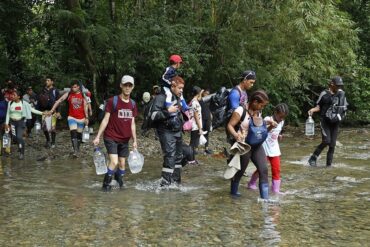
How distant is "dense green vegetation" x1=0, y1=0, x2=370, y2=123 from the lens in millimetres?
17125

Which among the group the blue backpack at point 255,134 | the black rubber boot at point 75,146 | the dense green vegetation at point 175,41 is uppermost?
the dense green vegetation at point 175,41

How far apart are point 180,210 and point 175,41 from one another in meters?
10.9

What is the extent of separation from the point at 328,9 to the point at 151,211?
15.1m

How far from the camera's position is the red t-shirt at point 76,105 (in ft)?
40.4

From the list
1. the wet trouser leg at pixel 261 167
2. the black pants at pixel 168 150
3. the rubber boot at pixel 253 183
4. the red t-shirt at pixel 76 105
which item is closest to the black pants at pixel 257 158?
the wet trouser leg at pixel 261 167

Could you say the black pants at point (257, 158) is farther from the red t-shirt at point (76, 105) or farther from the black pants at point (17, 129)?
the black pants at point (17, 129)

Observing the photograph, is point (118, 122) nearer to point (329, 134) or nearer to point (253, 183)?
point (253, 183)

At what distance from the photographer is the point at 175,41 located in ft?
56.6

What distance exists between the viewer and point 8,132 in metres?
12.3

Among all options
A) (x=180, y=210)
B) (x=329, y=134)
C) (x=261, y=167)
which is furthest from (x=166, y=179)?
(x=329, y=134)

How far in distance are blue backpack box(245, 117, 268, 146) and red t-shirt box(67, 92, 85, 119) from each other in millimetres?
5824

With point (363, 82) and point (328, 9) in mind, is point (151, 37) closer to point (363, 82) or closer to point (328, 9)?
point (328, 9)

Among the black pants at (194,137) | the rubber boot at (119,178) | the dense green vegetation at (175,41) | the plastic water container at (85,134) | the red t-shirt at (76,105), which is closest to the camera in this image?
the rubber boot at (119,178)

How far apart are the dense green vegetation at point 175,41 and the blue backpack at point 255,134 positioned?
376 inches
